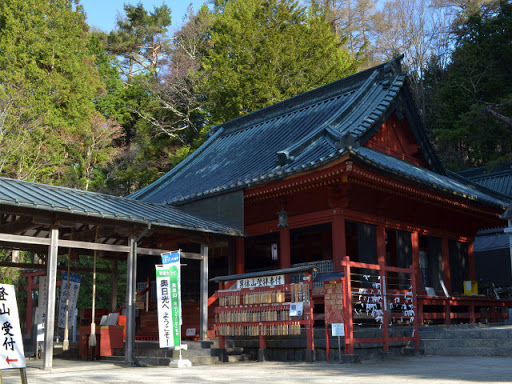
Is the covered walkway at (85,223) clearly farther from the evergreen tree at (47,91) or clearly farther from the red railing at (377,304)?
the evergreen tree at (47,91)

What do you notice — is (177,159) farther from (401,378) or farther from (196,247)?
(401,378)

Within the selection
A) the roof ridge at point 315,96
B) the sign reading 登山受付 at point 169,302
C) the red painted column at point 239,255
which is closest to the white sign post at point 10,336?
the sign reading 登山受付 at point 169,302

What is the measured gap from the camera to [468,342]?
1165cm

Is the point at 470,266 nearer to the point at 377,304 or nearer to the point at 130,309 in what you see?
the point at 377,304

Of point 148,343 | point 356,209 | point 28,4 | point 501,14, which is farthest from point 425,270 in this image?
point 28,4

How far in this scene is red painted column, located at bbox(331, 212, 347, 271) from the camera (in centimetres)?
1285

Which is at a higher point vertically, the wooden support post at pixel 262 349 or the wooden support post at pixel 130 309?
the wooden support post at pixel 130 309

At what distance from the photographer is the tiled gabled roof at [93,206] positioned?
10.1 m

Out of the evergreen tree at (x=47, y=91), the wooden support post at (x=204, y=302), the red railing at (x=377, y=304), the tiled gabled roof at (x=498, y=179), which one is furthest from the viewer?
the evergreen tree at (x=47, y=91)

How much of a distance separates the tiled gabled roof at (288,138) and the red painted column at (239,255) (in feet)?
5.52

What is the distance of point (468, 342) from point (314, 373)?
4.87 meters

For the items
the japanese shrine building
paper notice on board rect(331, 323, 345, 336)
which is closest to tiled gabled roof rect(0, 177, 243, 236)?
the japanese shrine building

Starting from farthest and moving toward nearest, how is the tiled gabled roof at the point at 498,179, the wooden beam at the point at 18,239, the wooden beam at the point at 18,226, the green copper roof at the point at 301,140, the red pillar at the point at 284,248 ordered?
the tiled gabled roof at the point at 498,179 < the red pillar at the point at 284,248 < the green copper roof at the point at 301,140 < the wooden beam at the point at 18,226 < the wooden beam at the point at 18,239

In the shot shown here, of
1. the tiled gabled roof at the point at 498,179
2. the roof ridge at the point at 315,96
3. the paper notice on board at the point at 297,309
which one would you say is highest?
the roof ridge at the point at 315,96
